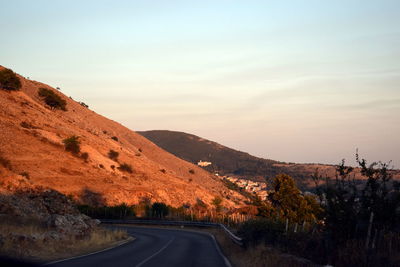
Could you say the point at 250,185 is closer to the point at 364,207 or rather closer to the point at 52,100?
the point at 52,100

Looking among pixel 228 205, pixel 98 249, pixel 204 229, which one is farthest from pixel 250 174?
pixel 98 249

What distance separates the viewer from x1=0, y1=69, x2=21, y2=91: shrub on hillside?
87.6 meters

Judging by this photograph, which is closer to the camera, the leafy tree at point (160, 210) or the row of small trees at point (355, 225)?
the row of small trees at point (355, 225)

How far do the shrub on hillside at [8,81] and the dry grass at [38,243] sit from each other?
2534 inches

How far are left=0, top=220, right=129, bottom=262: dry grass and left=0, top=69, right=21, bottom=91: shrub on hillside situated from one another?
211 ft

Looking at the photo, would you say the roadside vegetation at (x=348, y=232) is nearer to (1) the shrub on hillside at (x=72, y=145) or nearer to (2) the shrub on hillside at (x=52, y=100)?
(1) the shrub on hillside at (x=72, y=145)

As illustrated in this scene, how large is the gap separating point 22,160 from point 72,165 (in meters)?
8.43

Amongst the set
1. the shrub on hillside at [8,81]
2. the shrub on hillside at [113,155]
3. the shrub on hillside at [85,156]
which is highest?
the shrub on hillside at [8,81]

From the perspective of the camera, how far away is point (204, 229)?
5072 centimetres

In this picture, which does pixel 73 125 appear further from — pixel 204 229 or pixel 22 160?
pixel 204 229

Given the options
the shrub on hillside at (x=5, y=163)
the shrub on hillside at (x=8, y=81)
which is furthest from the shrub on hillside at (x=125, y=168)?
the shrub on hillside at (x=8, y=81)

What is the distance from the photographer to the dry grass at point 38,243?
64.0 ft

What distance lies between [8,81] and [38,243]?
7267 centimetres

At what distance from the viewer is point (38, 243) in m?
22.2
